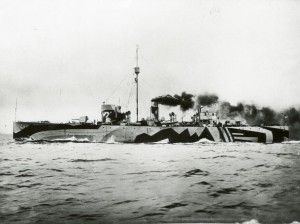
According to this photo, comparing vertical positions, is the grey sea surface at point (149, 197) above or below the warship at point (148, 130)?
below

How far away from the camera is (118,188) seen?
7.48m

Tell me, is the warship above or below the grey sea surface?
above

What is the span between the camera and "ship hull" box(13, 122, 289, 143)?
109 ft

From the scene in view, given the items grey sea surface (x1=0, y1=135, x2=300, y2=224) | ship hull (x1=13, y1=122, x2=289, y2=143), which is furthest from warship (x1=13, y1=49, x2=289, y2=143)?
grey sea surface (x1=0, y1=135, x2=300, y2=224)

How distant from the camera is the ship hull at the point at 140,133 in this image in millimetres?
33156

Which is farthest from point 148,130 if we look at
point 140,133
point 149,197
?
point 149,197

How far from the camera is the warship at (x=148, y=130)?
109 ft

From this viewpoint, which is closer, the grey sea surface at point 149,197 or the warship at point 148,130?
the grey sea surface at point 149,197

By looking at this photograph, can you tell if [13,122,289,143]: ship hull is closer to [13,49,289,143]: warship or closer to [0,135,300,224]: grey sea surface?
[13,49,289,143]: warship

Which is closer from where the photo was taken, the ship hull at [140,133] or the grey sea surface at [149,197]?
the grey sea surface at [149,197]

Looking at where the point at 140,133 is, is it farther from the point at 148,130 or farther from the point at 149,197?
the point at 149,197

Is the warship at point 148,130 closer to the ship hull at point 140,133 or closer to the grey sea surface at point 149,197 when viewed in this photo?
the ship hull at point 140,133

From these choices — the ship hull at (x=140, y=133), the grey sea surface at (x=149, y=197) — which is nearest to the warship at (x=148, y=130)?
the ship hull at (x=140, y=133)

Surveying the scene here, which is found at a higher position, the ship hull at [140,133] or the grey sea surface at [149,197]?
the ship hull at [140,133]
